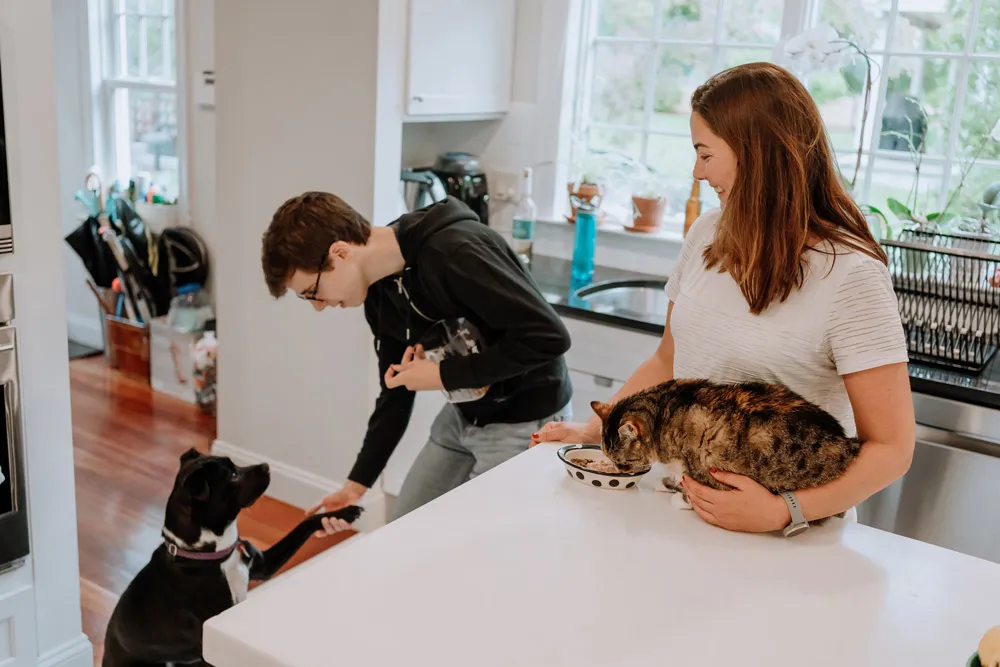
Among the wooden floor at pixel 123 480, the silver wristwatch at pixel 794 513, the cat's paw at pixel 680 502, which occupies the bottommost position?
the wooden floor at pixel 123 480

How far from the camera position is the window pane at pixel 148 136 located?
4629 millimetres

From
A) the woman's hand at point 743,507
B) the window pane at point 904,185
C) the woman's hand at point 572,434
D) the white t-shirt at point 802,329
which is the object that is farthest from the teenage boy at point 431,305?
the window pane at point 904,185

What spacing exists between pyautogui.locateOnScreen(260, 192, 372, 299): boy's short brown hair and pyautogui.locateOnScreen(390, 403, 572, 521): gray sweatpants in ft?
1.58

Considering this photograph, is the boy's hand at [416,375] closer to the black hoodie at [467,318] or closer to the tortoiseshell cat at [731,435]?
the black hoodie at [467,318]

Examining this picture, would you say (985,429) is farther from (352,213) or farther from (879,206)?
(352,213)

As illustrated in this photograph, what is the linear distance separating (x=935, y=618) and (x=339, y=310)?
7.59 feet

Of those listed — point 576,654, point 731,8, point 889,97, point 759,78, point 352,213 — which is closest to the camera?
point 576,654

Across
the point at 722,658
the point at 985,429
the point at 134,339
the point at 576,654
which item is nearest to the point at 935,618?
the point at 722,658

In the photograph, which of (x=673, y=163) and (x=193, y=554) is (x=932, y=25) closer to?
(x=673, y=163)

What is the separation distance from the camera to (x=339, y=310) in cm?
313

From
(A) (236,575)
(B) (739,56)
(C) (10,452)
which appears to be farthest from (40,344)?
(B) (739,56)

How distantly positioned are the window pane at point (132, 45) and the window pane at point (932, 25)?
3452 mm

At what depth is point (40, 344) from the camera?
6.97 ft

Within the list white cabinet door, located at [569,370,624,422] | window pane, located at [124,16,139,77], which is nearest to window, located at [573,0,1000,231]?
white cabinet door, located at [569,370,624,422]
